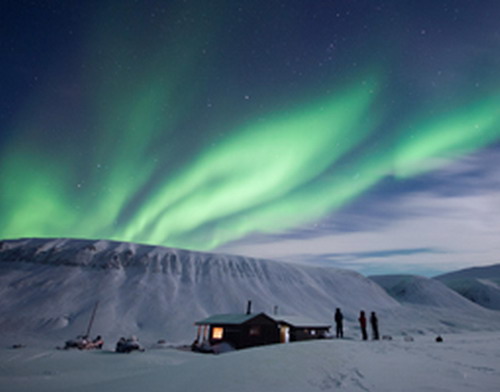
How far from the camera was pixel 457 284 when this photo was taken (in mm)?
147000

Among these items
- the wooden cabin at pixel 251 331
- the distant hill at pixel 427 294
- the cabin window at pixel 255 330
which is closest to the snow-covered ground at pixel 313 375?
the wooden cabin at pixel 251 331

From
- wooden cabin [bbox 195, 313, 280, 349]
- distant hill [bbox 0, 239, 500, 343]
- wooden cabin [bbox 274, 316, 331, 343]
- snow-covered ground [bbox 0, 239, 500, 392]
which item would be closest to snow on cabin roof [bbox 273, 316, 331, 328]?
wooden cabin [bbox 274, 316, 331, 343]

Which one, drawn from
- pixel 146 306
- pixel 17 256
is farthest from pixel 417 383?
pixel 17 256

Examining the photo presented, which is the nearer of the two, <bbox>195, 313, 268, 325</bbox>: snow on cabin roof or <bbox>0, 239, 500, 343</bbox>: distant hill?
<bbox>195, 313, 268, 325</bbox>: snow on cabin roof

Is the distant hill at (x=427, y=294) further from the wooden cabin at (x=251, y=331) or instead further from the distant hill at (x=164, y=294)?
the wooden cabin at (x=251, y=331)

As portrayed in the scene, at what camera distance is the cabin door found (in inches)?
1504

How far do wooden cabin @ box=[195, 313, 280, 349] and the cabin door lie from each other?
47.2 inches

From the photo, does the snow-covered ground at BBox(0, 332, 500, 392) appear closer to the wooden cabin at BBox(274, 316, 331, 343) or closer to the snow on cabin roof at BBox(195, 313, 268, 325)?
the snow on cabin roof at BBox(195, 313, 268, 325)

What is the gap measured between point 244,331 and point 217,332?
449cm

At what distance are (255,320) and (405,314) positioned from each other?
66713 millimetres

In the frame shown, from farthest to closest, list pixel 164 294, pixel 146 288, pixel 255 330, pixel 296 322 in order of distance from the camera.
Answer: pixel 146 288
pixel 164 294
pixel 296 322
pixel 255 330

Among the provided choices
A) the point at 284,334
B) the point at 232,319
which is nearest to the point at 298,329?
the point at 284,334

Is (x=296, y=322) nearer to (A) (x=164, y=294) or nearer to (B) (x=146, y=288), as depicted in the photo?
(A) (x=164, y=294)

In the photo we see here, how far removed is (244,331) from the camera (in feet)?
113
